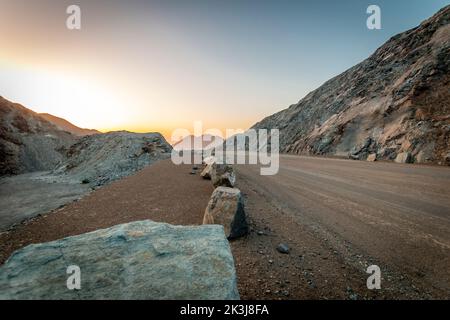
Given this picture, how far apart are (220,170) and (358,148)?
2844 cm

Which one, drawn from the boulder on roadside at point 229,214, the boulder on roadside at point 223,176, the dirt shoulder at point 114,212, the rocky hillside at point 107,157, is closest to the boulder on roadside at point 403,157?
the boulder on roadside at point 223,176

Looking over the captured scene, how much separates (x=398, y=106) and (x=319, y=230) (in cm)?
3428

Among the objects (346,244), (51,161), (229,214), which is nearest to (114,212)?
(229,214)

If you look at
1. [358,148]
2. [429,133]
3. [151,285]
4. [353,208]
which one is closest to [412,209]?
[353,208]

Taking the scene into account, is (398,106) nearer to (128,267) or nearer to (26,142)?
(128,267)

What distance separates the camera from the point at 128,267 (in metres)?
2.99

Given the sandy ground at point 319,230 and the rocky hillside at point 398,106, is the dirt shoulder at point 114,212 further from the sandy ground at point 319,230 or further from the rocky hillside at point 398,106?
Answer: the rocky hillside at point 398,106

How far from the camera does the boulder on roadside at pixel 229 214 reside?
648cm

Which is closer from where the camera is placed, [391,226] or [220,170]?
[391,226]

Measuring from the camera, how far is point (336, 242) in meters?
6.27

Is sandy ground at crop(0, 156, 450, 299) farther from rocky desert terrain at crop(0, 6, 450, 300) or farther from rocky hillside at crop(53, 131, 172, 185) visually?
rocky hillside at crop(53, 131, 172, 185)

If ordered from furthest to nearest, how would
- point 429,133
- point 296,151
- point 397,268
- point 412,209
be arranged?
point 296,151 < point 429,133 < point 412,209 < point 397,268

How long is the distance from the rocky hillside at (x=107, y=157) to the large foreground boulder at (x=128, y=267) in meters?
22.0
